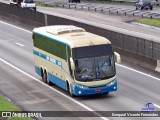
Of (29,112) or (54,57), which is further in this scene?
(54,57)

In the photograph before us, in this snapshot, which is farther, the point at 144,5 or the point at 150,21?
the point at 144,5

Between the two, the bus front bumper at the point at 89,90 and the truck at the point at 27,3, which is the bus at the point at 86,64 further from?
the truck at the point at 27,3

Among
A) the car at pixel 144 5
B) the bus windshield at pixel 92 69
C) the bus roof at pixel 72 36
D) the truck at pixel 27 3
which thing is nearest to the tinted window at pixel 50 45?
the bus roof at pixel 72 36

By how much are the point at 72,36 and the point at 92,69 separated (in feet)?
8.64

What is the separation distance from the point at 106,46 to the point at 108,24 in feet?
131

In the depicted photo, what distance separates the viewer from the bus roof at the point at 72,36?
93.5 ft

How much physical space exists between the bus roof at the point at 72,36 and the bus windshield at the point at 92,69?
0.84 m

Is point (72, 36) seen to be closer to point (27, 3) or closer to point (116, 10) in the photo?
point (116, 10)

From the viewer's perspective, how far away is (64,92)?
3061cm

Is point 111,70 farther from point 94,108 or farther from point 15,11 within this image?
point 15,11

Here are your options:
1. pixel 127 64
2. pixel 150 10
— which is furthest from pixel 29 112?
pixel 150 10

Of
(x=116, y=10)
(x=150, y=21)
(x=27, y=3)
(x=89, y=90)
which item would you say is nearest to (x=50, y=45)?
(x=89, y=90)

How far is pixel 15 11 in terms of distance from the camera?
63594 millimetres

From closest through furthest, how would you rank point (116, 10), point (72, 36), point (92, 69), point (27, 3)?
point (92, 69) < point (72, 36) < point (116, 10) < point (27, 3)
